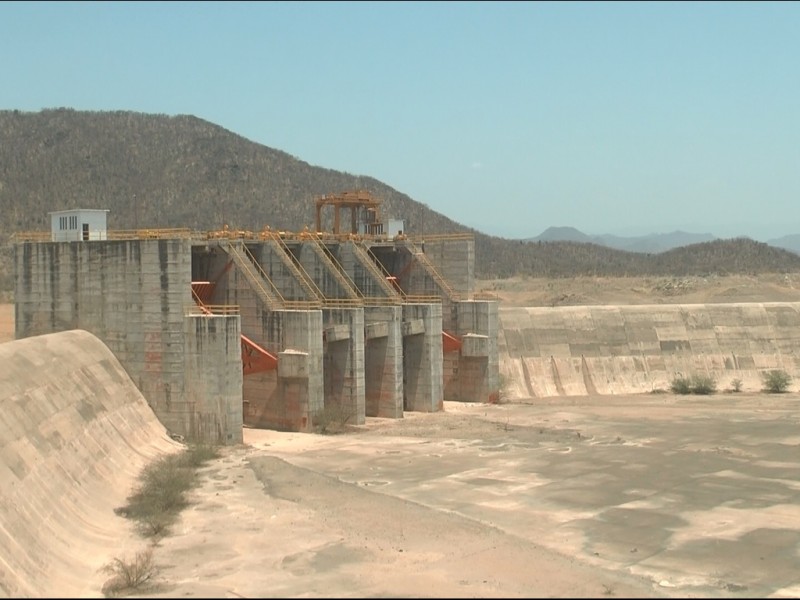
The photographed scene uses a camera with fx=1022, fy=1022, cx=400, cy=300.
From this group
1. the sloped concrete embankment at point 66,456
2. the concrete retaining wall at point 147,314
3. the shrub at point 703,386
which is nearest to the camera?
the sloped concrete embankment at point 66,456

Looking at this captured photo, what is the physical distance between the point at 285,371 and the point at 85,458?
1035 cm

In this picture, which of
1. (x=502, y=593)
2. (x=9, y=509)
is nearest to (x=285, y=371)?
(x=9, y=509)

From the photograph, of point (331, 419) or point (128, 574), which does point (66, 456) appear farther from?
point (331, 419)

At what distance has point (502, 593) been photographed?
17656 mm

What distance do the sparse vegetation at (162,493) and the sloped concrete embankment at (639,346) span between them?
2354 cm

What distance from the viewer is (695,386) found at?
50.5m

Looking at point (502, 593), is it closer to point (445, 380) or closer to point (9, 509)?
point (9, 509)

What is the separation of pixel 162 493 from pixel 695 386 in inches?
1296

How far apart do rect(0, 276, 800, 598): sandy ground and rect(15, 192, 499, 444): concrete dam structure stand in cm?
169

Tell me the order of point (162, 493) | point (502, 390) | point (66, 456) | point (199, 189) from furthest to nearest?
point (199, 189) < point (502, 390) < point (162, 493) < point (66, 456)

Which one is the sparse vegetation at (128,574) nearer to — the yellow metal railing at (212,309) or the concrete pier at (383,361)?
the yellow metal railing at (212,309)

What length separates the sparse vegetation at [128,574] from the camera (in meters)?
17.9

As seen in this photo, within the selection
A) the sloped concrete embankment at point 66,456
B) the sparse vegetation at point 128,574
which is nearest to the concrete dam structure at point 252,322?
the sloped concrete embankment at point 66,456

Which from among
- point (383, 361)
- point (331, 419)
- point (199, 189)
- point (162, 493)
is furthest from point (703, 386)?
point (199, 189)
